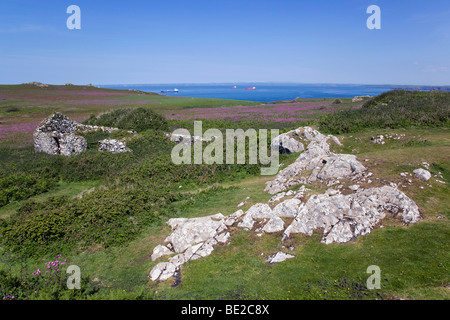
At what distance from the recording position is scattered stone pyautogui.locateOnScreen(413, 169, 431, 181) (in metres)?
14.2

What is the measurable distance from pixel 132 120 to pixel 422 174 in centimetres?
3818

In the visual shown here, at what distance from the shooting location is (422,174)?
14328mm

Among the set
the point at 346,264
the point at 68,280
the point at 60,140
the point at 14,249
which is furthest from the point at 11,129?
the point at 346,264

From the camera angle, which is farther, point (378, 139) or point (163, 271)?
point (378, 139)

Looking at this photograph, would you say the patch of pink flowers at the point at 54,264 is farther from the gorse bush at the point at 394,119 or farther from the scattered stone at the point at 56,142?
the gorse bush at the point at 394,119

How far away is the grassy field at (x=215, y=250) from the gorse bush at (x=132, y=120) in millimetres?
15572

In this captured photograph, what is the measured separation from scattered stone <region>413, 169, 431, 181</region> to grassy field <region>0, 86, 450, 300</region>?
0.46 m

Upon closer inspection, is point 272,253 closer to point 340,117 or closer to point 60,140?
point 340,117

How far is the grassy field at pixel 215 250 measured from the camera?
898cm

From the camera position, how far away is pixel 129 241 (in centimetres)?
1385
